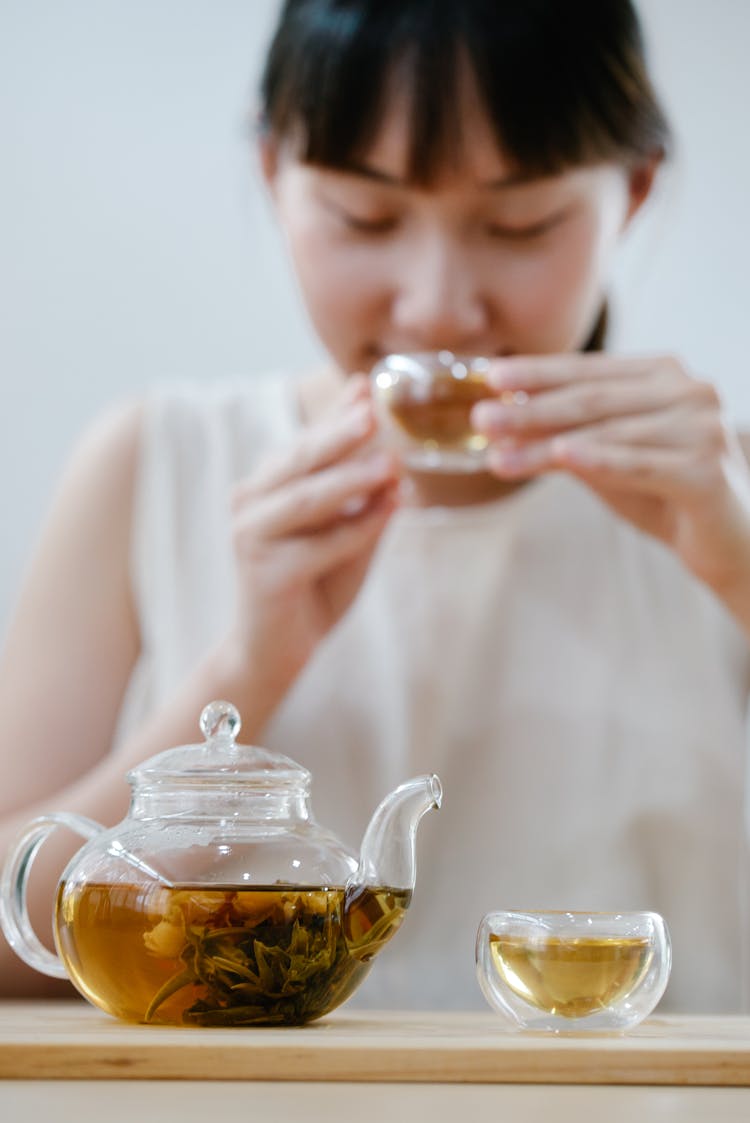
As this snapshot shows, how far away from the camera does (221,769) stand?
693mm

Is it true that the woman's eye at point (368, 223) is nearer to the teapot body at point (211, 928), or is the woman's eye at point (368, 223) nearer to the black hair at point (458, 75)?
the black hair at point (458, 75)

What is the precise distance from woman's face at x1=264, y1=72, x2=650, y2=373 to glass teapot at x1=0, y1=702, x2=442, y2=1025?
67cm

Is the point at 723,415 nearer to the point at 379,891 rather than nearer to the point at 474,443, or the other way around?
the point at 474,443

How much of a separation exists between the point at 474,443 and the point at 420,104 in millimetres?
295

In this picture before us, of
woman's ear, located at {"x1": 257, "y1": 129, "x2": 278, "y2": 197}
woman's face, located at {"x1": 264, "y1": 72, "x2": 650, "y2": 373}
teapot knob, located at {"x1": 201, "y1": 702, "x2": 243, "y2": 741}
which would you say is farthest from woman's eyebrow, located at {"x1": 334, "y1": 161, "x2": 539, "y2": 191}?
teapot knob, located at {"x1": 201, "y1": 702, "x2": 243, "y2": 741}

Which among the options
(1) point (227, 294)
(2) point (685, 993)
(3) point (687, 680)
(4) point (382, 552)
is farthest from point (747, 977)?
(1) point (227, 294)

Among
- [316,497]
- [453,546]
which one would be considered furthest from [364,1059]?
[453,546]

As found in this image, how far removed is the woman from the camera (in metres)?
1.22

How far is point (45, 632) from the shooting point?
1440 millimetres

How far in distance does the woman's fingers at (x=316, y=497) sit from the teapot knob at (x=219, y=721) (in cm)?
50

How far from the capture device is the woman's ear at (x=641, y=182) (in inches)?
57.0

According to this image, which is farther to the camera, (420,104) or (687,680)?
(687,680)

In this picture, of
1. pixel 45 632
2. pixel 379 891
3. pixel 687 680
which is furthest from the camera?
pixel 687 680

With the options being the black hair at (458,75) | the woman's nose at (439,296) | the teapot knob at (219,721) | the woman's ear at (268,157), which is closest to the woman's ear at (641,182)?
the black hair at (458,75)
